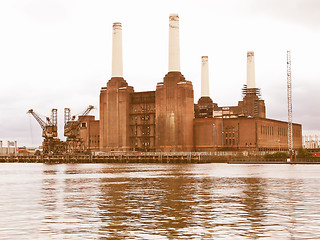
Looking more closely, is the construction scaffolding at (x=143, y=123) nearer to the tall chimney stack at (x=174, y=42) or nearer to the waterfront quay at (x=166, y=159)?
the waterfront quay at (x=166, y=159)

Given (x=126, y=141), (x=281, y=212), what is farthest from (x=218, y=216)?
(x=126, y=141)

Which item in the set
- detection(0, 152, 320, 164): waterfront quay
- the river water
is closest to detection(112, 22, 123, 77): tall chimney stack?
detection(0, 152, 320, 164): waterfront quay

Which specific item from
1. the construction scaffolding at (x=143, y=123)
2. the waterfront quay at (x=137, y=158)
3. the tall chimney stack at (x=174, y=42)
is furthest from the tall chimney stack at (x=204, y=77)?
the waterfront quay at (x=137, y=158)

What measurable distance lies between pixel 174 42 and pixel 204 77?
110ft

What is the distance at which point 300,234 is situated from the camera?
725 inches

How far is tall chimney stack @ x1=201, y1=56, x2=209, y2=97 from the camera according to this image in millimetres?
195375

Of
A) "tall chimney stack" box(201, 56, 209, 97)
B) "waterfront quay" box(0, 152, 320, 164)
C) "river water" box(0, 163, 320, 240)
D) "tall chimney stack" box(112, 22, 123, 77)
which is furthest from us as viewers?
"tall chimney stack" box(201, 56, 209, 97)

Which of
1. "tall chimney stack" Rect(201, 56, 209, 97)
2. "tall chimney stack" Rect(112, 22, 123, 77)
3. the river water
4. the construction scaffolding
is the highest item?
"tall chimney stack" Rect(112, 22, 123, 77)

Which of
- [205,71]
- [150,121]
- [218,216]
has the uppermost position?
[205,71]

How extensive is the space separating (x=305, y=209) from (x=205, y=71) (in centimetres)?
17136

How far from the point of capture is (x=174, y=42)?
167000 mm

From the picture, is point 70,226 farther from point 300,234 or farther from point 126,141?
point 126,141

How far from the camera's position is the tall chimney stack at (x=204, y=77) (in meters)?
195

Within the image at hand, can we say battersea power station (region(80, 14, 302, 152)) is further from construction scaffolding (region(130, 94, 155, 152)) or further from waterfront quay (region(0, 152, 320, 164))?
waterfront quay (region(0, 152, 320, 164))
